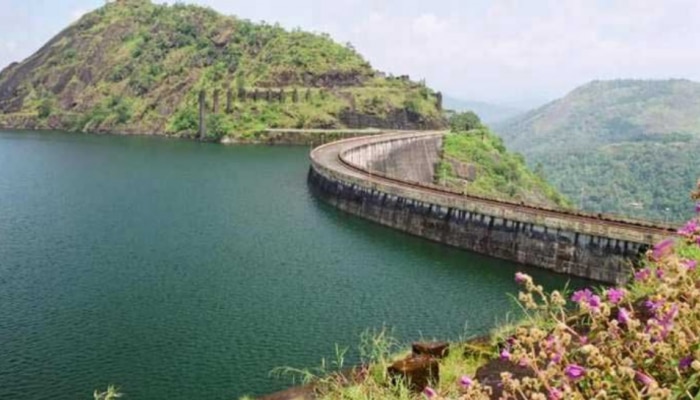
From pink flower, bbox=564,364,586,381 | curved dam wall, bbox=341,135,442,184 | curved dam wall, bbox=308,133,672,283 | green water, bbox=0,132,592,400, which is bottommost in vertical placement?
green water, bbox=0,132,592,400

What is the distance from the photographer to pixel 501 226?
4975cm

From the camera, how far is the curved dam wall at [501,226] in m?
43.1

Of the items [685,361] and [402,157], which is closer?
[685,361]

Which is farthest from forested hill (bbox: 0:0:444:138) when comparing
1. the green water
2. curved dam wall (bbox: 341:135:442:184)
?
the green water

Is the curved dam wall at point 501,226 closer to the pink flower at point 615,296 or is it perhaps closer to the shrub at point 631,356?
the pink flower at point 615,296

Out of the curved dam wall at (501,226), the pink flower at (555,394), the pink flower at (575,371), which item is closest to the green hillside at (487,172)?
the curved dam wall at (501,226)

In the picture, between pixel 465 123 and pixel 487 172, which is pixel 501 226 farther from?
pixel 465 123

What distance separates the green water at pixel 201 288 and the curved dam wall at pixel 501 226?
166cm

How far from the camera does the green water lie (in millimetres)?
27578

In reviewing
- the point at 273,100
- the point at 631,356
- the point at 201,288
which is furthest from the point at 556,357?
the point at 273,100

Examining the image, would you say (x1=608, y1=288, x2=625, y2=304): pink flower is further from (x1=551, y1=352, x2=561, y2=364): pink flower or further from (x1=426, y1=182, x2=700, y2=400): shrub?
(x1=551, y1=352, x2=561, y2=364): pink flower

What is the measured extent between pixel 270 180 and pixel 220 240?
3795 cm

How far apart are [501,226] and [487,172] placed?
65.2 metres

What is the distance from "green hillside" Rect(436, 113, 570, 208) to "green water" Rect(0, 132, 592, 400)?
38754 mm
